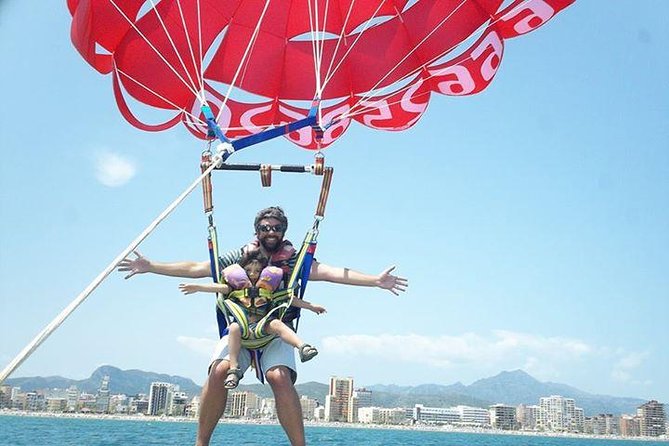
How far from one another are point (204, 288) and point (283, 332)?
1.81ft

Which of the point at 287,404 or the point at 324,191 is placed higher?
the point at 324,191

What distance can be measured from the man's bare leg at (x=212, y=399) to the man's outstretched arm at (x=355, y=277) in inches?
34.4

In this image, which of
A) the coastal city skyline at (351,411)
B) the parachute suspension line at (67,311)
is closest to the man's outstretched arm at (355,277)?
the parachute suspension line at (67,311)

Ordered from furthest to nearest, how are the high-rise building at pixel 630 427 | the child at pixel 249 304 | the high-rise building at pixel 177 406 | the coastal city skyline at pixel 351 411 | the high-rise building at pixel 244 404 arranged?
the high-rise building at pixel 630 427 < the high-rise building at pixel 244 404 < the coastal city skyline at pixel 351 411 < the high-rise building at pixel 177 406 < the child at pixel 249 304

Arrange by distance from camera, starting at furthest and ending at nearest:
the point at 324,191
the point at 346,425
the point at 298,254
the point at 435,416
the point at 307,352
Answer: the point at 435,416, the point at 346,425, the point at 324,191, the point at 298,254, the point at 307,352

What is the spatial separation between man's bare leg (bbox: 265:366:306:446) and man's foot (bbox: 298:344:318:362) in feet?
1.45

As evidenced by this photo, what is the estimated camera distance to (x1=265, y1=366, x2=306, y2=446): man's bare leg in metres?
4.07

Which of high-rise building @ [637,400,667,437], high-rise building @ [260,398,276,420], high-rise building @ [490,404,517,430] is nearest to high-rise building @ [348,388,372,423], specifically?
high-rise building @ [260,398,276,420]

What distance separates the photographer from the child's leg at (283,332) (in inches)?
152

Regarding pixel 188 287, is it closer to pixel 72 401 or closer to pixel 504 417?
pixel 504 417

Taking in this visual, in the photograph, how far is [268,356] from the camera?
4230 mm

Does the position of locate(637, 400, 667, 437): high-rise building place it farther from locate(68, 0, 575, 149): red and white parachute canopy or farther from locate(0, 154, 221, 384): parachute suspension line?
locate(0, 154, 221, 384): parachute suspension line

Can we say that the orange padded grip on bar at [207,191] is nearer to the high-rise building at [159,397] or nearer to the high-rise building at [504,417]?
the high-rise building at [159,397]

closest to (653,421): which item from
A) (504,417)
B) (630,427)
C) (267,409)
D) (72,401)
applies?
(630,427)
